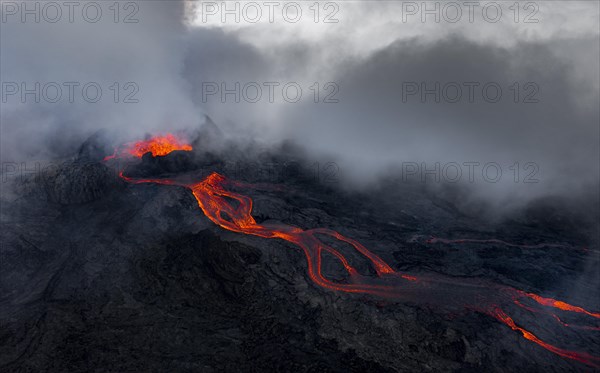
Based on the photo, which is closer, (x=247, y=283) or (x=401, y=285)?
(x=247, y=283)

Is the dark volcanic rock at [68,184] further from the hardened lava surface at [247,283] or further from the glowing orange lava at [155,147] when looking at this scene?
the glowing orange lava at [155,147]

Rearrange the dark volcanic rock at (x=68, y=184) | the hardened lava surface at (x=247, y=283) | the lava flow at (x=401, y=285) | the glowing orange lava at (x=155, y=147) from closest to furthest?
the hardened lava surface at (x=247, y=283)
the lava flow at (x=401, y=285)
the dark volcanic rock at (x=68, y=184)
the glowing orange lava at (x=155, y=147)

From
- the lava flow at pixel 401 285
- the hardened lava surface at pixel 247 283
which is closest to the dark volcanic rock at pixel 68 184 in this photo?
the hardened lava surface at pixel 247 283

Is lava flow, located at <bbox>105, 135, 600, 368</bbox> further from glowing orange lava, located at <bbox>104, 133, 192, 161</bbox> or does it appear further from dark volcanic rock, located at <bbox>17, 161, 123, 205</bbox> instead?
glowing orange lava, located at <bbox>104, 133, 192, 161</bbox>

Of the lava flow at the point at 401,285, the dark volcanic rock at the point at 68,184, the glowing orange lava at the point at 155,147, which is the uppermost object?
the glowing orange lava at the point at 155,147

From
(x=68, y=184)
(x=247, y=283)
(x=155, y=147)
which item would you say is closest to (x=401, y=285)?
(x=247, y=283)

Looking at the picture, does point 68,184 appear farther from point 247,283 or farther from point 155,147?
point 247,283

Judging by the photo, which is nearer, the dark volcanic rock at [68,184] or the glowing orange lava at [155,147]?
the dark volcanic rock at [68,184]

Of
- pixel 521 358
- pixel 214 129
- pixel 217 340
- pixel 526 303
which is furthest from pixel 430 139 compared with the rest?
pixel 217 340

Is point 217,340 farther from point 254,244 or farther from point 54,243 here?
point 54,243

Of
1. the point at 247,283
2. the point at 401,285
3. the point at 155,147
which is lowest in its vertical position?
the point at 401,285
